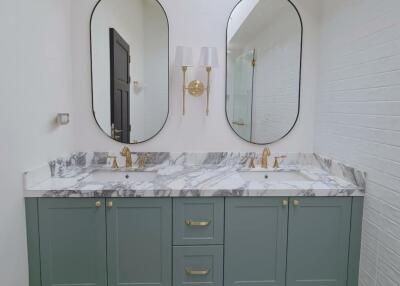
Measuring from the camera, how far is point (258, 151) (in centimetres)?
242

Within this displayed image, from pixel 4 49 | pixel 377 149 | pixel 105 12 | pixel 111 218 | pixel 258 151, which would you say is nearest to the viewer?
pixel 4 49

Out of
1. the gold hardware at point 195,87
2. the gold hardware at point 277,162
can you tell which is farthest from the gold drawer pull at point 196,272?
the gold hardware at point 195,87

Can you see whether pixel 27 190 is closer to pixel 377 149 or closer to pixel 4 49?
pixel 4 49

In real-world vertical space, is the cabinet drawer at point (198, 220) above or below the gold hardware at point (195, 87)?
below

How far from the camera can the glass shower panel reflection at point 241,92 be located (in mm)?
2316

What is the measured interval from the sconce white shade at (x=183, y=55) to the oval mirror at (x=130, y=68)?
113 mm

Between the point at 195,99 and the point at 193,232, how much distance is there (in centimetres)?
103

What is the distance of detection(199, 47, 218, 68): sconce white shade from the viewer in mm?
2221

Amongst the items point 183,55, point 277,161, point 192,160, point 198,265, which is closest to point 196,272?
point 198,265

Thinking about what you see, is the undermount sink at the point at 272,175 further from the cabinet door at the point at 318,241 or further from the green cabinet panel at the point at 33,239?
the green cabinet panel at the point at 33,239

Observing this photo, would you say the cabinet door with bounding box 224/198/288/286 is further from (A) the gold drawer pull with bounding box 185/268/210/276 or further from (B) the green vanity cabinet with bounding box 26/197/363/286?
(A) the gold drawer pull with bounding box 185/268/210/276

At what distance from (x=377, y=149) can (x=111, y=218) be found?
1.54m

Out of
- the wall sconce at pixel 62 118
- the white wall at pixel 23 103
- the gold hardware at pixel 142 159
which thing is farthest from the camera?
the gold hardware at pixel 142 159

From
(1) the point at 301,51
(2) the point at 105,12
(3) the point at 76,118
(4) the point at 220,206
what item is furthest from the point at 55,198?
(1) the point at 301,51
